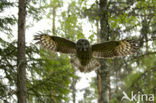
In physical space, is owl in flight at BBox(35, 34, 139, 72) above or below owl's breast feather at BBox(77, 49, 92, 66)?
above

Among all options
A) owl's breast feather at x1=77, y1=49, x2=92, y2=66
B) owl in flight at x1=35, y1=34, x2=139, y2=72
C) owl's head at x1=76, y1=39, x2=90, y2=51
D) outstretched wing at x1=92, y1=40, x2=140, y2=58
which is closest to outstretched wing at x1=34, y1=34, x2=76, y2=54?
owl in flight at x1=35, y1=34, x2=139, y2=72

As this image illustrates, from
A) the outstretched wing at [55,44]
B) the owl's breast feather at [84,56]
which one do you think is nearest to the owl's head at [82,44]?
the owl's breast feather at [84,56]

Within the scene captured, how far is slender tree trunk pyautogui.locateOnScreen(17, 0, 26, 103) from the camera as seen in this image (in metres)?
6.20

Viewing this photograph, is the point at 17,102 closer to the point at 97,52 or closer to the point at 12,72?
the point at 12,72

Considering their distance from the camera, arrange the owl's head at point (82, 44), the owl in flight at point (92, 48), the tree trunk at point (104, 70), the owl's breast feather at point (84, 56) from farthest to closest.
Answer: the tree trunk at point (104, 70) < the owl in flight at point (92, 48) < the owl's breast feather at point (84, 56) < the owl's head at point (82, 44)

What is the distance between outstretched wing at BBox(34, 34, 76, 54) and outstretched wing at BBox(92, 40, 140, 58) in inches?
24.2

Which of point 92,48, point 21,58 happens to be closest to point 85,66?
point 92,48

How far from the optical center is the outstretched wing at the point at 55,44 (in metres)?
6.21

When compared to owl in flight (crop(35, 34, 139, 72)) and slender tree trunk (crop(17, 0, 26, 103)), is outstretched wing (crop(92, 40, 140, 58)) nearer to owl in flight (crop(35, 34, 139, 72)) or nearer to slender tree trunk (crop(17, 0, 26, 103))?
owl in flight (crop(35, 34, 139, 72))

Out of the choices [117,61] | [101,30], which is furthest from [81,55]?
[117,61]

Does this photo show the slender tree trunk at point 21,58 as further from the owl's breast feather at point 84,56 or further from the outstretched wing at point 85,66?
the owl's breast feather at point 84,56

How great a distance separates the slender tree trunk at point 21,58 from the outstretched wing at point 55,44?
0.48 meters

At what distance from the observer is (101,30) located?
6965 mm

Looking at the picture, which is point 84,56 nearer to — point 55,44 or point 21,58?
point 55,44
